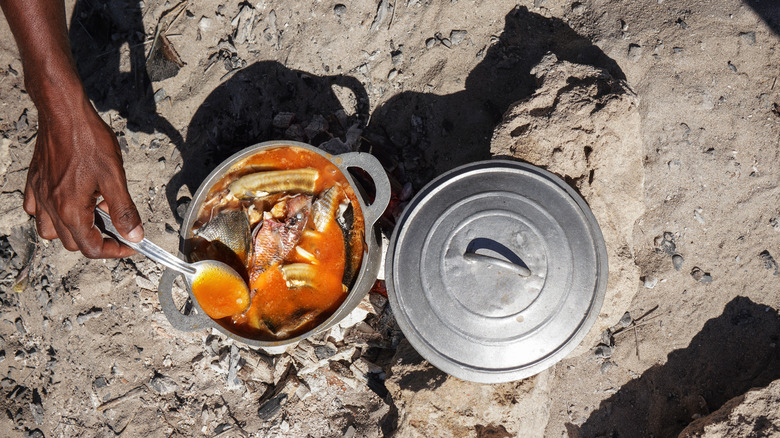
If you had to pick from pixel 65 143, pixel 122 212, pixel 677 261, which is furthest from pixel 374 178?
pixel 677 261

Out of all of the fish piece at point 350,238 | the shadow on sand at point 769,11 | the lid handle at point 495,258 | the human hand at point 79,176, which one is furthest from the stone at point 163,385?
the shadow on sand at point 769,11

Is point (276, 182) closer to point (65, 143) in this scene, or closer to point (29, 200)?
point (65, 143)

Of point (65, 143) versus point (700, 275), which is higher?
point (700, 275)

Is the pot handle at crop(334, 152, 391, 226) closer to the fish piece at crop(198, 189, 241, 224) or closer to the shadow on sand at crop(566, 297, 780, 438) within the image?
the fish piece at crop(198, 189, 241, 224)

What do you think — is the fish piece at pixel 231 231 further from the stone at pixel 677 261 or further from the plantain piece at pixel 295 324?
the stone at pixel 677 261

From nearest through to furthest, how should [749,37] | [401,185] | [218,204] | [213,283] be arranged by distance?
[213,283]
[218,204]
[749,37]
[401,185]
